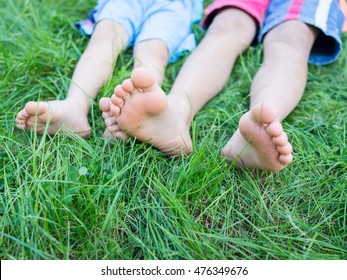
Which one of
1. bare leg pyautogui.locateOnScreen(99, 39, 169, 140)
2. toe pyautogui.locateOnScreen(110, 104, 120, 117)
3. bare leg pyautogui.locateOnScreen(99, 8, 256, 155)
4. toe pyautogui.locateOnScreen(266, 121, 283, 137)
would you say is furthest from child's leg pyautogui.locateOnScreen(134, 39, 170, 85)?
toe pyautogui.locateOnScreen(266, 121, 283, 137)

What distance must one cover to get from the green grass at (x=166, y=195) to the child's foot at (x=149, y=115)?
6cm

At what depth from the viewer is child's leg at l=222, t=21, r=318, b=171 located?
1184mm

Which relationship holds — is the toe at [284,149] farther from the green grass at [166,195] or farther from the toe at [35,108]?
the toe at [35,108]

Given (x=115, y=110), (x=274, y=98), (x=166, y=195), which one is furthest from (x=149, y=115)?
(x=274, y=98)

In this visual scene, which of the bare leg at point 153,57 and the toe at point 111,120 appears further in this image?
the bare leg at point 153,57

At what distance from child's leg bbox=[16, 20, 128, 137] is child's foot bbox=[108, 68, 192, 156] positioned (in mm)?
169

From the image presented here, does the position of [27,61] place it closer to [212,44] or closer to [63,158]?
[63,158]

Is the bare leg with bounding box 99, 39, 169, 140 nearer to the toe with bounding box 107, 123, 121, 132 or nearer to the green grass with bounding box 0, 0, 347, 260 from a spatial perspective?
the green grass with bounding box 0, 0, 347, 260

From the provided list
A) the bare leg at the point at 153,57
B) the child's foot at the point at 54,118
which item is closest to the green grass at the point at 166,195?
the child's foot at the point at 54,118

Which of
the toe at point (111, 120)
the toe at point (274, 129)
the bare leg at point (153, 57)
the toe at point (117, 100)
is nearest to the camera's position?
the toe at point (274, 129)

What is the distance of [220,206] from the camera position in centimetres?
132

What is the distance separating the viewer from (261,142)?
1.21 metres

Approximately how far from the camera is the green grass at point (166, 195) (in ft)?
3.89

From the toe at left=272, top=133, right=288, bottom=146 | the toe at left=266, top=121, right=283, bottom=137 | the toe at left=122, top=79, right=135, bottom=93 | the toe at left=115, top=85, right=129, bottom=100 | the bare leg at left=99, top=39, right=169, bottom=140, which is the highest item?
the toe at left=122, top=79, right=135, bottom=93
